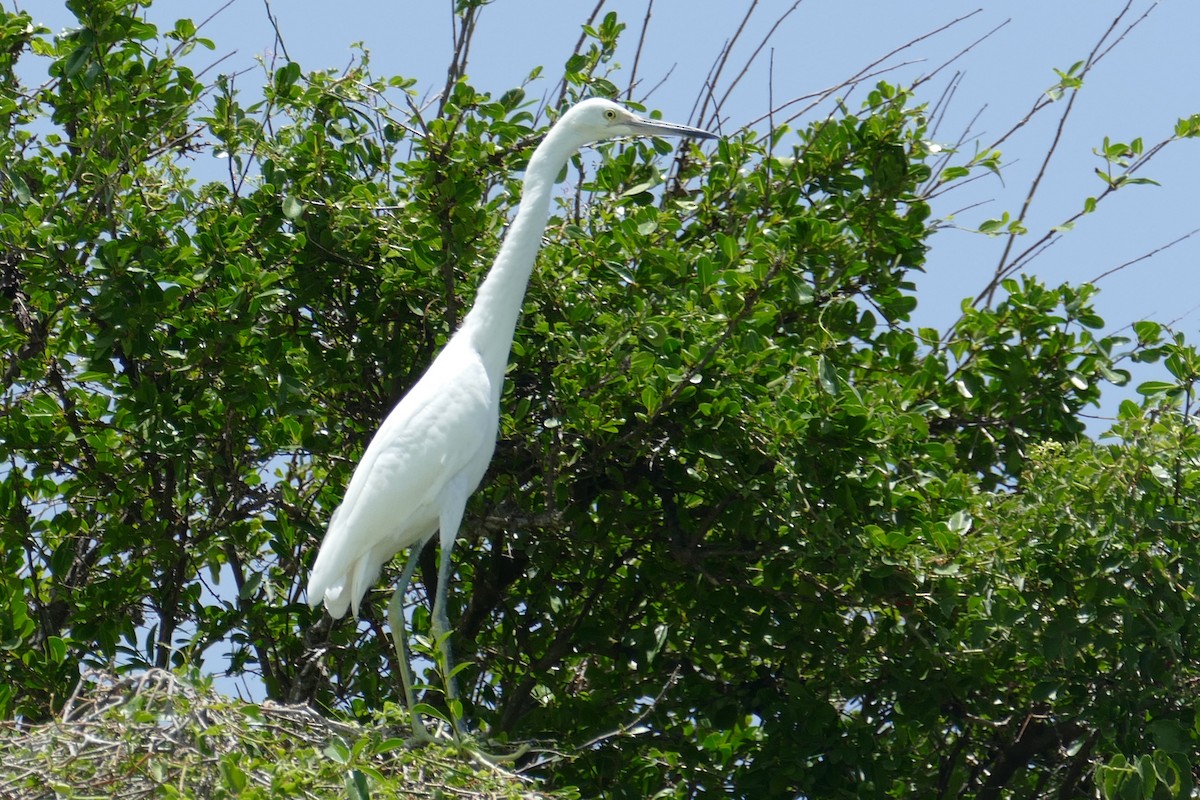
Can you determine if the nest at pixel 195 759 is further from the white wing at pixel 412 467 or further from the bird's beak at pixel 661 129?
the bird's beak at pixel 661 129

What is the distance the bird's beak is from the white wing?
28.2 inches

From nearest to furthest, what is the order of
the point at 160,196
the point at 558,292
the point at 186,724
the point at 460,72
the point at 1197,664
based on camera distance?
the point at 186,724 < the point at 1197,664 < the point at 558,292 < the point at 160,196 < the point at 460,72

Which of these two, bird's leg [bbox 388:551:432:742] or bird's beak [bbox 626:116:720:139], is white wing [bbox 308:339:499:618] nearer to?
bird's leg [bbox 388:551:432:742]

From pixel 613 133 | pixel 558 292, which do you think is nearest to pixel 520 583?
pixel 558 292

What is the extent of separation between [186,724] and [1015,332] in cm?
229

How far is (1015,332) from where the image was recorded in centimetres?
410

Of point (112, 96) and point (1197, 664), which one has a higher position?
point (112, 96)

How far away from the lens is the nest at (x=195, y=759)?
285cm

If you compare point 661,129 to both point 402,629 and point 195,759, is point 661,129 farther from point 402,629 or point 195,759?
point 195,759

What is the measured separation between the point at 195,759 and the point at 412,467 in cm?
102

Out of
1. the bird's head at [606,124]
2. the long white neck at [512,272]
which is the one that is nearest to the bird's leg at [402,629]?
the long white neck at [512,272]

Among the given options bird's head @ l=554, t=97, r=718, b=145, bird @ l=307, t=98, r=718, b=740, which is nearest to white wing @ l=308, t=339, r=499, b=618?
bird @ l=307, t=98, r=718, b=740

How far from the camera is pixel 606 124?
13.0 feet

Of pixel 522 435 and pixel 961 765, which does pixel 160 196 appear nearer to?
pixel 522 435
